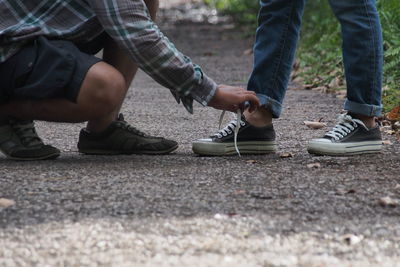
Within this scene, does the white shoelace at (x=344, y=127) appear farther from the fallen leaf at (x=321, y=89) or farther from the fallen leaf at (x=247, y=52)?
the fallen leaf at (x=247, y=52)

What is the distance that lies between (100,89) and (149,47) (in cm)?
26

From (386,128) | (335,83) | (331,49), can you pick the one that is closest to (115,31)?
(386,128)

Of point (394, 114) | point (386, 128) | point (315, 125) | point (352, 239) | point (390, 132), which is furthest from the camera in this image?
point (394, 114)

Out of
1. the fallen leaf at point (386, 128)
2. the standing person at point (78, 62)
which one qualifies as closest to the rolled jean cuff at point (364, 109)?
the standing person at point (78, 62)

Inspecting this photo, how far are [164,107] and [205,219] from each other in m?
3.31

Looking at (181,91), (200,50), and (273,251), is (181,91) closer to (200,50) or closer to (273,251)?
(273,251)

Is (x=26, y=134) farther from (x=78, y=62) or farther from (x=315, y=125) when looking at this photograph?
(x=315, y=125)

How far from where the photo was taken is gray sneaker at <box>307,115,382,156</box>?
3.76m

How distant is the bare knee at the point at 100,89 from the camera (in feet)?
11.2

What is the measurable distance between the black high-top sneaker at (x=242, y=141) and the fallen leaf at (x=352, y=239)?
4.62 ft

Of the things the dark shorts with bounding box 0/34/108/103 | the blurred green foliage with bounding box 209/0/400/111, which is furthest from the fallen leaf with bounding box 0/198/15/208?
the blurred green foliage with bounding box 209/0/400/111

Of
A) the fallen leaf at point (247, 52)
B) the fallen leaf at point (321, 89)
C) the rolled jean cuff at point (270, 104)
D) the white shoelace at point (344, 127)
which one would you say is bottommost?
the fallen leaf at point (247, 52)

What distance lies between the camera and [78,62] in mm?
3410

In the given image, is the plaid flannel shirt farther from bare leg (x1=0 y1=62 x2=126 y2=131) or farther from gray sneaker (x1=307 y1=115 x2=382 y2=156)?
gray sneaker (x1=307 y1=115 x2=382 y2=156)
